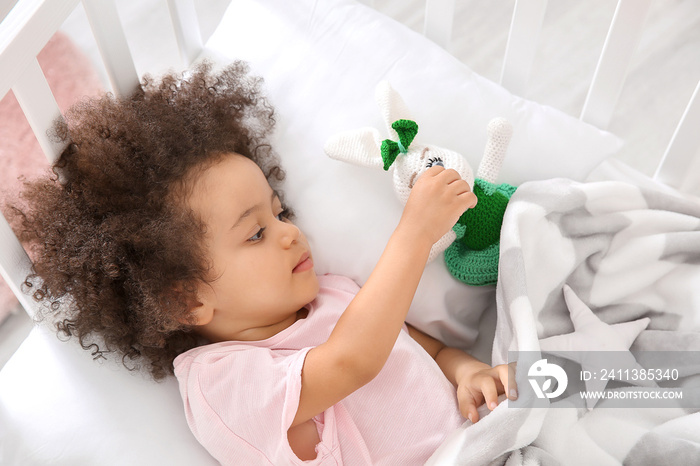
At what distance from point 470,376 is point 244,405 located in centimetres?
32

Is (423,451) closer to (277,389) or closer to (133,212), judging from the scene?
(277,389)

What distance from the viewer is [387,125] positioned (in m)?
0.88

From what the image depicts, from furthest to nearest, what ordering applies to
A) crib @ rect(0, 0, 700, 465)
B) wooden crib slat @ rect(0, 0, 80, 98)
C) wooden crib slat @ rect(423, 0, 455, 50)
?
wooden crib slat @ rect(423, 0, 455, 50), crib @ rect(0, 0, 700, 465), wooden crib slat @ rect(0, 0, 80, 98)

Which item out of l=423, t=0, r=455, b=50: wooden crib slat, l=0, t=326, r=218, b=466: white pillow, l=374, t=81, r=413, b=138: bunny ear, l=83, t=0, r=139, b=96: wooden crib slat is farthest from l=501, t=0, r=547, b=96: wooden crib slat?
l=0, t=326, r=218, b=466: white pillow

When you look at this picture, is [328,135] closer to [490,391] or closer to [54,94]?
[490,391]

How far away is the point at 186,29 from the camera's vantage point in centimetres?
106

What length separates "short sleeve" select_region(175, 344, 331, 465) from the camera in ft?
2.44

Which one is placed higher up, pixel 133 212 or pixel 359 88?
pixel 359 88

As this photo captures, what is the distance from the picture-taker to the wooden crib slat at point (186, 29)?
3.38 feet

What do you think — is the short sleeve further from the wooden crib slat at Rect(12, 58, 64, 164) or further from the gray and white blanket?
the wooden crib slat at Rect(12, 58, 64, 164)

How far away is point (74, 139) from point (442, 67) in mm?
547

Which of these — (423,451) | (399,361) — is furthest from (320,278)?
(423,451)

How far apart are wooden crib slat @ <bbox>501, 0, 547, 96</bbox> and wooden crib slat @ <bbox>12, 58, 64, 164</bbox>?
646mm

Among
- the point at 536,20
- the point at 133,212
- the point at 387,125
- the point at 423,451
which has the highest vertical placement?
the point at 536,20
